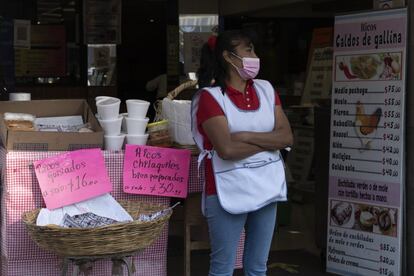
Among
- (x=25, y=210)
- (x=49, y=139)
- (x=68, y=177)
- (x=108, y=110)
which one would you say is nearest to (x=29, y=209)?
(x=25, y=210)

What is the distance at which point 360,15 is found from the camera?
16.3ft

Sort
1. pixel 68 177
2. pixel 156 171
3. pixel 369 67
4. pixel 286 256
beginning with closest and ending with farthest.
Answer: pixel 68 177 < pixel 156 171 < pixel 369 67 < pixel 286 256

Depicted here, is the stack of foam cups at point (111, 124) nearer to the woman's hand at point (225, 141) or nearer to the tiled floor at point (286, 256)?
the woman's hand at point (225, 141)

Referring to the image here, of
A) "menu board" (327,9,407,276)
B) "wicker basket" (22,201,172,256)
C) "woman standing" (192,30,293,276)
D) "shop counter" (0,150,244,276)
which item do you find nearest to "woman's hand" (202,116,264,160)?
"woman standing" (192,30,293,276)

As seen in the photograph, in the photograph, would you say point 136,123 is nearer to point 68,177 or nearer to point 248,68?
point 68,177

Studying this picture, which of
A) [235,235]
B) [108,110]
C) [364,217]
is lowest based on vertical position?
[364,217]

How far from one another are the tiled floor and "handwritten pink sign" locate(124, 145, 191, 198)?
1.65m

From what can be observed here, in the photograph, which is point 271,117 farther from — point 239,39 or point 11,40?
point 11,40

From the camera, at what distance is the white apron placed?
3.35m

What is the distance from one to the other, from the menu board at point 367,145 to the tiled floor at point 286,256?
34 centimetres

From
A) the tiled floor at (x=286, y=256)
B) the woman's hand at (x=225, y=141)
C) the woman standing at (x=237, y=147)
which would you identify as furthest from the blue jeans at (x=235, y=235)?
the tiled floor at (x=286, y=256)

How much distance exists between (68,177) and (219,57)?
3.18ft

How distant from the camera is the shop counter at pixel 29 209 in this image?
3619 millimetres

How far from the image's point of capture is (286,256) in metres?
5.94
